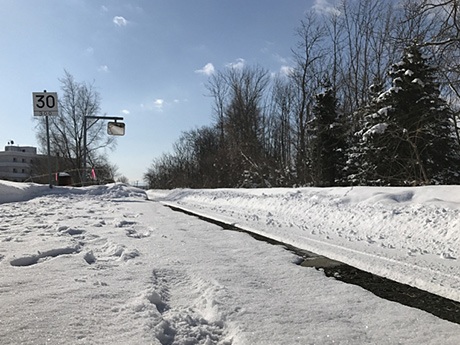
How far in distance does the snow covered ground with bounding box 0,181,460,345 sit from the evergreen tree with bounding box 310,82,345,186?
1913cm

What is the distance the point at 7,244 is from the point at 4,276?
58.5 inches

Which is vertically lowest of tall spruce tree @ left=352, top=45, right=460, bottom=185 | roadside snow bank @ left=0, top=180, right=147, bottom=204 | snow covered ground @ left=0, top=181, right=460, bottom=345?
snow covered ground @ left=0, top=181, right=460, bottom=345

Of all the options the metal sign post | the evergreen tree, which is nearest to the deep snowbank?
the metal sign post

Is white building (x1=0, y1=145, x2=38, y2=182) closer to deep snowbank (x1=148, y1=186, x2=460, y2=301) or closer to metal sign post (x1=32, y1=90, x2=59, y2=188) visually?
metal sign post (x1=32, y1=90, x2=59, y2=188)

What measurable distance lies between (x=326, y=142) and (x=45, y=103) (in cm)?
2131

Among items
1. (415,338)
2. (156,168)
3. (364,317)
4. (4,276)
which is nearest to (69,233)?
(4,276)

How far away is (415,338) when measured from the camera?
211 centimetres

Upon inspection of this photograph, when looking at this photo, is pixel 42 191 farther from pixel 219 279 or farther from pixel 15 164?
pixel 15 164

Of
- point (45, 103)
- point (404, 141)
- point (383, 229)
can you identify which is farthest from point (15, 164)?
point (383, 229)

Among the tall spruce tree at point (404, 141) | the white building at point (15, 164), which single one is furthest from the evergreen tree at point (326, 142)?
the white building at point (15, 164)

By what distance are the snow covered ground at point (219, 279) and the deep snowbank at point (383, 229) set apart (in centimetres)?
3

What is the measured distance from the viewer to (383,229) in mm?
5633

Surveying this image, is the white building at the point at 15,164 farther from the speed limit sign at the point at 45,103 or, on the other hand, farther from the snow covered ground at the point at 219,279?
the snow covered ground at the point at 219,279

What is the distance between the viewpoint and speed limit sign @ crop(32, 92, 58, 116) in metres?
12.2
